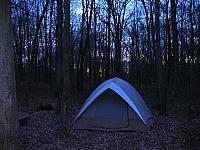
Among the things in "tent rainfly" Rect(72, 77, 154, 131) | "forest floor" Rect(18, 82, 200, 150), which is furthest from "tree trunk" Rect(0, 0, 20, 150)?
"tent rainfly" Rect(72, 77, 154, 131)

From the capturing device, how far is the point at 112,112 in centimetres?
1380

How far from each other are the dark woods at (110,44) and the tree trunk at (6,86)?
5.47m

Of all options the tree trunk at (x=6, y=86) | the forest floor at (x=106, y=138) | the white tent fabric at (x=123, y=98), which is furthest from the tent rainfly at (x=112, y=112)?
the tree trunk at (x=6, y=86)

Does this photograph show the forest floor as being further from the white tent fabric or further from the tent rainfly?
the white tent fabric

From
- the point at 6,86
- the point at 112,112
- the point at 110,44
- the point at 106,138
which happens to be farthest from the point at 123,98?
the point at 110,44

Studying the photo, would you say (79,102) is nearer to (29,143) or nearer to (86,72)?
(29,143)

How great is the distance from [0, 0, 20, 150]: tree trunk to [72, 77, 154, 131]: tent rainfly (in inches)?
272

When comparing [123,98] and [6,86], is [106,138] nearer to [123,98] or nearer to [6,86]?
[123,98]

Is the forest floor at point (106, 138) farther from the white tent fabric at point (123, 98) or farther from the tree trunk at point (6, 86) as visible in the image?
the tree trunk at point (6, 86)

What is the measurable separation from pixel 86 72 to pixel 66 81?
39052 mm

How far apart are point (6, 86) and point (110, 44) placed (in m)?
37.0

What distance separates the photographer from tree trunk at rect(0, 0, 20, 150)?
6.71m

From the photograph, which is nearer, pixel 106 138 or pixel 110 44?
pixel 106 138

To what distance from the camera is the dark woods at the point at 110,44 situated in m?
20.9
